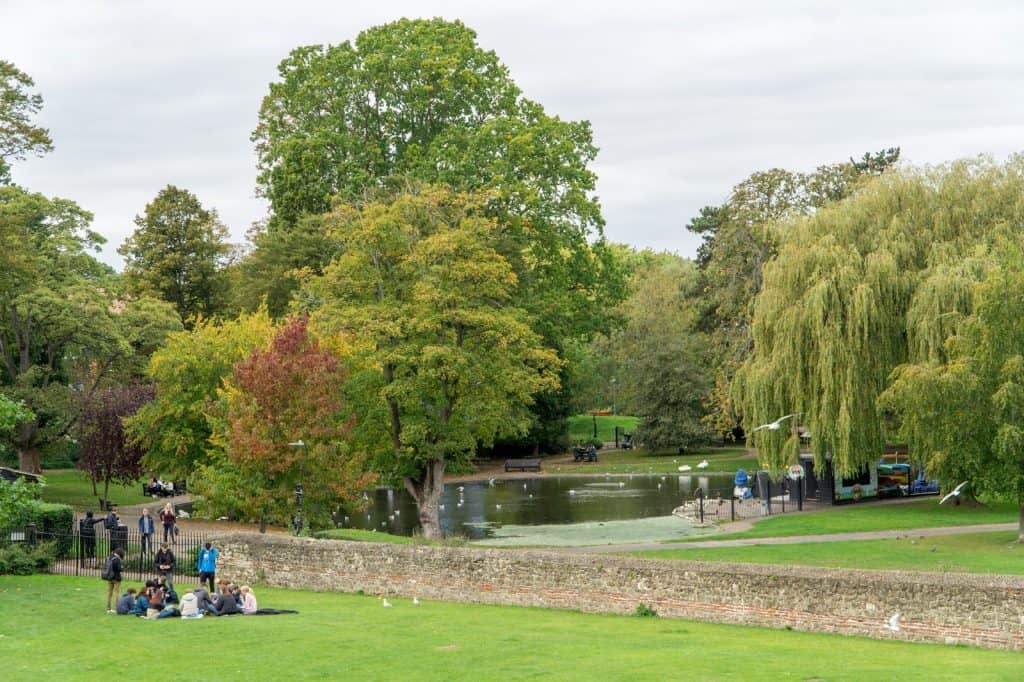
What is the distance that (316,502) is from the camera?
37156mm

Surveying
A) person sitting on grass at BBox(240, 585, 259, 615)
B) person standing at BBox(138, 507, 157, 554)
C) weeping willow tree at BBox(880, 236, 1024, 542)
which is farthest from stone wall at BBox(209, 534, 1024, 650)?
weeping willow tree at BBox(880, 236, 1024, 542)

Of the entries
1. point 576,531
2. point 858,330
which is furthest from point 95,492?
point 858,330

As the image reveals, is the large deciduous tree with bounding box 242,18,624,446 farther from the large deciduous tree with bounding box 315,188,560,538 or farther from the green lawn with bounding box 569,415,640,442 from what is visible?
the green lawn with bounding box 569,415,640,442

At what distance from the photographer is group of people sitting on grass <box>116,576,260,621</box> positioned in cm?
2453

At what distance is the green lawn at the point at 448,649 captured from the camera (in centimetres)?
1750

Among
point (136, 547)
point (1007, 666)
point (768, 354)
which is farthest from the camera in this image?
point (768, 354)

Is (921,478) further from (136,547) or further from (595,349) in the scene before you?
(595,349)

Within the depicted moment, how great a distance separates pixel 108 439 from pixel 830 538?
3024 cm

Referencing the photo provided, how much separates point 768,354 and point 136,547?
24.3 meters

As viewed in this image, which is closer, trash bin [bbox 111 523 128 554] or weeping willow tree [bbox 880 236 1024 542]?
trash bin [bbox 111 523 128 554]

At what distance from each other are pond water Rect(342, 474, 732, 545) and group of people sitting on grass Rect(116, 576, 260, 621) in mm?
15563

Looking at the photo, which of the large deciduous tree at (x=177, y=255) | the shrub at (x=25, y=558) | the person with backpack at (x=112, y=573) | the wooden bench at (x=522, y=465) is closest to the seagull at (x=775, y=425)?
the shrub at (x=25, y=558)

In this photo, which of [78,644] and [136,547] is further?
[136,547]

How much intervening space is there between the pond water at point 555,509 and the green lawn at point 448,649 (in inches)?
646
